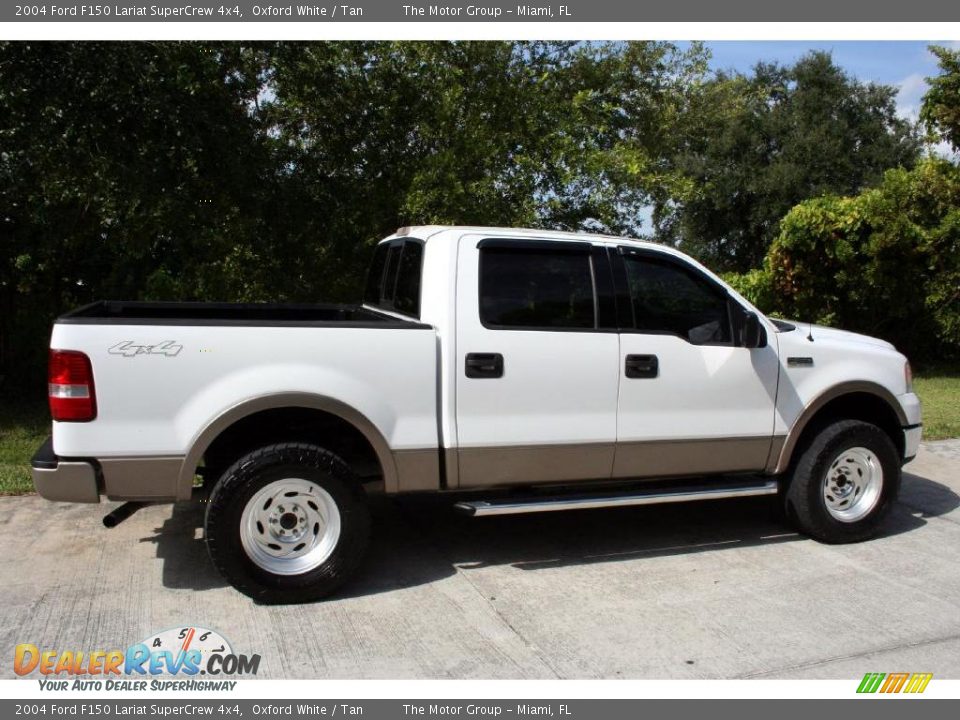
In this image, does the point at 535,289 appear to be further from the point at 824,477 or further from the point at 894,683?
the point at 894,683

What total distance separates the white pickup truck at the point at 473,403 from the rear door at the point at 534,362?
0.01 meters

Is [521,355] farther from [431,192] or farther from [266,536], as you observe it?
[431,192]

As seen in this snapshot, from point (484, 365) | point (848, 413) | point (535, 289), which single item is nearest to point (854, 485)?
point (848, 413)

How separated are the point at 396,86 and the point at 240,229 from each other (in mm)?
A: 2302

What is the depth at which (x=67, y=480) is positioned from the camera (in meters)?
4.27

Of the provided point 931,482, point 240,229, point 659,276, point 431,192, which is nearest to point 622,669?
point 659,276

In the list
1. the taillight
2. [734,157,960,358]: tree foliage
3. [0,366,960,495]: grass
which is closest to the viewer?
the taillight

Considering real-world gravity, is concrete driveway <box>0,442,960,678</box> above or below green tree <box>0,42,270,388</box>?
below

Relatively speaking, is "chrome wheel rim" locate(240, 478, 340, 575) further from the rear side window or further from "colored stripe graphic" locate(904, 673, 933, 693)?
"colored stripe graphic" locate(904, 673, 933, 693)

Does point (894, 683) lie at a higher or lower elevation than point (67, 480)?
lower

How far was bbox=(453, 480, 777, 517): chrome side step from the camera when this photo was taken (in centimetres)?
485

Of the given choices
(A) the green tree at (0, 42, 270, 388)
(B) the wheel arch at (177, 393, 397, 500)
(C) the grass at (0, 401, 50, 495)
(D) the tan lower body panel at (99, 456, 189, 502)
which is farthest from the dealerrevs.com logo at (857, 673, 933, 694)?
(A) the green tree at (0, 42, 270, 388)

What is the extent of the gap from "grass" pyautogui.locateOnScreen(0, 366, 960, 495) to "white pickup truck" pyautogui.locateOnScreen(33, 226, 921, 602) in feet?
7.92

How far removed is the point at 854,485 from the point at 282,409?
146 inches
